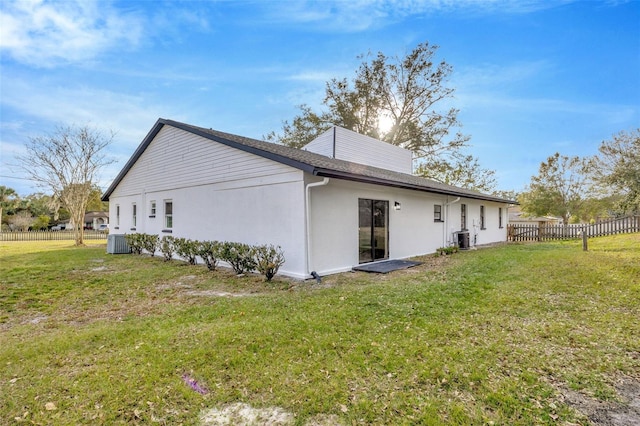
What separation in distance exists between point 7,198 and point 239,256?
4581 centimetres

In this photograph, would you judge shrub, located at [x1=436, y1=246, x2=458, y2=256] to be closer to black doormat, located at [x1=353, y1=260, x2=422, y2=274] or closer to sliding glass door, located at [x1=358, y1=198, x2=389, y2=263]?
black doormat, located at [x1=353, y1=260, x2=422, y2=274]

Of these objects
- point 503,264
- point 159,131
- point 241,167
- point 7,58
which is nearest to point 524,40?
point 503,264

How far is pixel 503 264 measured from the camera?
8.59 metres

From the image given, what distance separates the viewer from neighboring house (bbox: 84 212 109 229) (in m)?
53.6

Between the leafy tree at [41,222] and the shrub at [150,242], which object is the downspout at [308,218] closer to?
the shrub at [150,242]

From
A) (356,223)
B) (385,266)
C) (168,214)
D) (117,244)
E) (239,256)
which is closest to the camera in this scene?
(239,256)

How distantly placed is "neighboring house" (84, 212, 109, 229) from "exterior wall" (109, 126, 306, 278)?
4964 centimetres

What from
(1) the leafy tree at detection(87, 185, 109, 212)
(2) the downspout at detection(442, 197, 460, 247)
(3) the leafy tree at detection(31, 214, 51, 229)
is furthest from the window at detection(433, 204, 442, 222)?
(3) the leafy tree at detection(31, 214, 51, 229)

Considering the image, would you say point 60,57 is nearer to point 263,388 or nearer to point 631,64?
point 263,388

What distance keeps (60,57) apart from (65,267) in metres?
7.44

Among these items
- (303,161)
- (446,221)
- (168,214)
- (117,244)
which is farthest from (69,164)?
(446,221)

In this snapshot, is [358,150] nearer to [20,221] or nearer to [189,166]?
[189,166]

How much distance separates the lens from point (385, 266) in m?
8.72

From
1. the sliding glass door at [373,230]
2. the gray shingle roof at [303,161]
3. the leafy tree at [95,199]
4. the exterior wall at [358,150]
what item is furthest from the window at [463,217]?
the leafy tree at [95,199]
